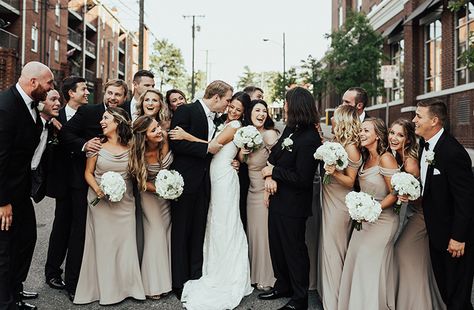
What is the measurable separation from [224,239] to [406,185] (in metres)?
2.36

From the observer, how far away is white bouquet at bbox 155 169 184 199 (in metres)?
4.92

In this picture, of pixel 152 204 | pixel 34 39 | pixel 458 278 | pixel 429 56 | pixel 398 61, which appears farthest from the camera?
pixel 34 39

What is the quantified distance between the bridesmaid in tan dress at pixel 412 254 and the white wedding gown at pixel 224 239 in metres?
1.80

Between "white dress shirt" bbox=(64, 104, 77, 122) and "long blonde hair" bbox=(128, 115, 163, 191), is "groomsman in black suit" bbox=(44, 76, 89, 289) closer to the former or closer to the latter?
"white dress shirt" bbox=(64, 104, 77, 122)

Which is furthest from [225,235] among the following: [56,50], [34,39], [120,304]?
[56,50]

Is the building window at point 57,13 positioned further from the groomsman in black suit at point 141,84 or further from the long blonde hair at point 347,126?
the long blonde hair at point 347,126

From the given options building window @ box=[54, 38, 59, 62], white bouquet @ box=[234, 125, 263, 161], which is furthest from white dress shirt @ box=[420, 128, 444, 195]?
building window @ box=[54, 38, 59, 62]

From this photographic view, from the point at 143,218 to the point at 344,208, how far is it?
243cm

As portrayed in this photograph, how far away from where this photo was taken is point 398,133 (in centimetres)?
445

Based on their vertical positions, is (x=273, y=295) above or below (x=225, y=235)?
below

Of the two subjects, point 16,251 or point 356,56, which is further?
point 356,56

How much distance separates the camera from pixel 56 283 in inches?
217

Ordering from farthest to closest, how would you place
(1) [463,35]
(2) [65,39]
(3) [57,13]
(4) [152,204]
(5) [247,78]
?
(5) [247,78], (2) [65,39], (3) [57,13], (1) [463,35], (4) [152,204]

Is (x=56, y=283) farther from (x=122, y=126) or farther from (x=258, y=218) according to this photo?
(x=258, y=218)
